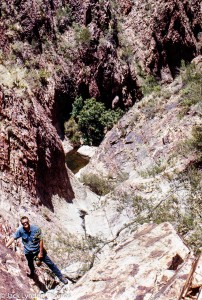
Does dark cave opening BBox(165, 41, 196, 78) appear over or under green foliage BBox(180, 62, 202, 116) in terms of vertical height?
over

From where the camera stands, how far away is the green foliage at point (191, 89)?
19.0 meters

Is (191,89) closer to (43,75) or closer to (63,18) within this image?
(43,75)

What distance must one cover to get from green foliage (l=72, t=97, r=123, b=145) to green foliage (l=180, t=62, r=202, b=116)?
7568 millimetres

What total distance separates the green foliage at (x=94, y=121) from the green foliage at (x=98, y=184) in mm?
10135

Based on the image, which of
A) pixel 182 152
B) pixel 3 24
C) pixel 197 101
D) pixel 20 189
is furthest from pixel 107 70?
pixel 20 189

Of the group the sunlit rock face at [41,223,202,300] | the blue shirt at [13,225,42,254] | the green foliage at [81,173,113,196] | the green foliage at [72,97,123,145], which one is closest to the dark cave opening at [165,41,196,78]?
the green foliage at [72,97,123,145]

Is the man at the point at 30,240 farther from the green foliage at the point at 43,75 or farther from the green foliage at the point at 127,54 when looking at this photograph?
the green foliage at the point at 127,54

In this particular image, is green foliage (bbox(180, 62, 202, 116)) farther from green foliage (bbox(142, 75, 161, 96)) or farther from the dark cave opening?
the dark cave opening

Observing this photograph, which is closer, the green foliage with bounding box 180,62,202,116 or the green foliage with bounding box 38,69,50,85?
the green foliage with bounding box 180,62,202,116

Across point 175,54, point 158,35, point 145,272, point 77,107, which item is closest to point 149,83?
point 175,54

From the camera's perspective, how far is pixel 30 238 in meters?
6.17

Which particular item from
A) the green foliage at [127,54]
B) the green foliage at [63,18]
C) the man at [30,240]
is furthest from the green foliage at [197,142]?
the green foliage at [63,18]

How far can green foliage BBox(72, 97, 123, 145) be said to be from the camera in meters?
27.9

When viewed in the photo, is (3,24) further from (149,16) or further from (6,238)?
(6,238)
